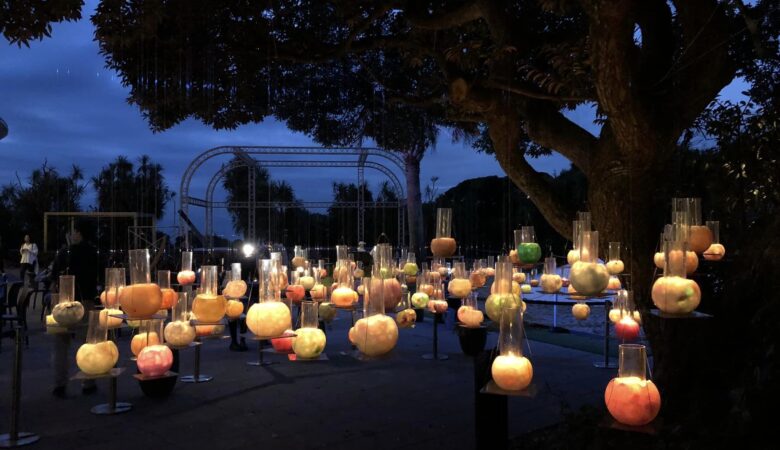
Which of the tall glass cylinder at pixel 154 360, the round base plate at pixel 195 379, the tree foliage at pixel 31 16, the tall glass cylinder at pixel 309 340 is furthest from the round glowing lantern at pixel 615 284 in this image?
the round base plate at pixel 195 379

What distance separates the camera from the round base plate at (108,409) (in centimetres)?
527

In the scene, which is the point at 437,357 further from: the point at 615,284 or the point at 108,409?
the point at 615,284

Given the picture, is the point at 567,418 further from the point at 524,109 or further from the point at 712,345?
the point at 524,109

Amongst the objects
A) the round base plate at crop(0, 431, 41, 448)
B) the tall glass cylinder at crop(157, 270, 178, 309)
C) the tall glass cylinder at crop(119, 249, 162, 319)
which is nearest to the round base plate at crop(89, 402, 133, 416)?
the round base plate at crop(0, 431, 41, 448)

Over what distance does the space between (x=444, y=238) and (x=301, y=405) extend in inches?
101

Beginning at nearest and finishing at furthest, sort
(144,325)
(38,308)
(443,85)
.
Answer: (144,325), (443,85), (38,308)

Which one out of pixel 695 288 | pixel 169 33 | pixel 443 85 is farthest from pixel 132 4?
pixel 695 288

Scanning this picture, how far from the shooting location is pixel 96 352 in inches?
159

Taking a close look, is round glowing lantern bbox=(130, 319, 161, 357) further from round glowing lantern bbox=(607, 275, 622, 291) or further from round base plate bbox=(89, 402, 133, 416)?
round glowing lantern bbox=(607, 275, 622, 291)

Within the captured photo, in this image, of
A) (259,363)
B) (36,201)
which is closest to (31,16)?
(259,363)

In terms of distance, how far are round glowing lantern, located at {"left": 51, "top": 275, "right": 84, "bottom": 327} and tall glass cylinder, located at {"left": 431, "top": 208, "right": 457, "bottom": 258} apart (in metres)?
2.76

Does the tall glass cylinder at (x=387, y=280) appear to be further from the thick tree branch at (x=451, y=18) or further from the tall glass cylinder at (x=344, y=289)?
the thick tree branch at (x=451, y=18)

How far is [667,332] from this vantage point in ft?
12.1

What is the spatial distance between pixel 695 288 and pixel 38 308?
13655mm
